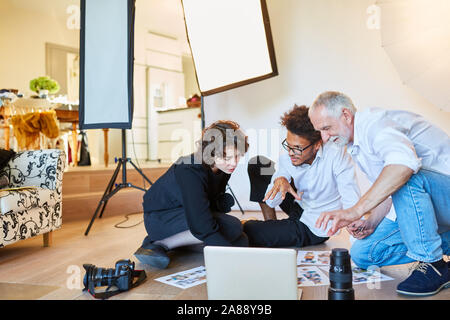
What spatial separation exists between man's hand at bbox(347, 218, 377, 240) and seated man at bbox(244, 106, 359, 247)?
0.37 m

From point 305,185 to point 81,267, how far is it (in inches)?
46.2

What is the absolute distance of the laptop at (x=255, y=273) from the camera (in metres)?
1.10

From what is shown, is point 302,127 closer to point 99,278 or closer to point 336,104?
point 336,104

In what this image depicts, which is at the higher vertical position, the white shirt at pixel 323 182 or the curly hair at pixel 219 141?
the curly hair at pixel 219 141

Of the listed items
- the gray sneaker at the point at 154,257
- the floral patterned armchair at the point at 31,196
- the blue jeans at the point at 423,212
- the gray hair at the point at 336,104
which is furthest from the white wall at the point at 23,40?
the blue jeans at the point at 423,212

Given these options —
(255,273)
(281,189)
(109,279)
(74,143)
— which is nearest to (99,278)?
(109,279)

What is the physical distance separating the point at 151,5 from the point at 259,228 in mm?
5124

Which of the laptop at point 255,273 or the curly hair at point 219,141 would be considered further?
the curly hair at point 219,141

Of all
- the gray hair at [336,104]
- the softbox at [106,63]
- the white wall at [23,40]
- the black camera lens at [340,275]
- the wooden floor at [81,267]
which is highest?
the white wall at [23,40]

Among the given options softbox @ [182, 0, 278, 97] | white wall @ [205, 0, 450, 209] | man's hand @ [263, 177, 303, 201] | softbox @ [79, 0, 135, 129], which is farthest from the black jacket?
white wall @ [205, 0, 450, 209]

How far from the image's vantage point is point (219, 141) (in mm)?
1758

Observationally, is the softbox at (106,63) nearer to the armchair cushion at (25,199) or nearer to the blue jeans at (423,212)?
the armchair cushion at (25,199)

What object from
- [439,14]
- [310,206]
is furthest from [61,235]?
[439,14]
